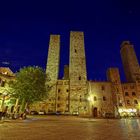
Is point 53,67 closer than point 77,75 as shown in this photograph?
No

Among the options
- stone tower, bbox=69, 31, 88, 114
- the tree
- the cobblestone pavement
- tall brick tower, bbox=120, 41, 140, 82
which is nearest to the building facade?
stone tower, bbox=69, 31, 88, 114

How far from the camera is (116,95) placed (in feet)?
165

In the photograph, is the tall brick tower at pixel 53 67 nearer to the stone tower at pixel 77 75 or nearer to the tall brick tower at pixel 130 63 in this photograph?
the stone tower at pixel 77 75

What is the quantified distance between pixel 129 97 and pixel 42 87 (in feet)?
117

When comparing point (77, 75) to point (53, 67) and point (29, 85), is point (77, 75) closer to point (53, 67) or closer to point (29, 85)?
point (53, 67)

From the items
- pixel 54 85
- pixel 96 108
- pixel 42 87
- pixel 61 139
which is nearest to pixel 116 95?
pixel 96 108

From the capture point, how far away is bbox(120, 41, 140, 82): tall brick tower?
62094 mm

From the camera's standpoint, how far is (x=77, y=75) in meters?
56.0

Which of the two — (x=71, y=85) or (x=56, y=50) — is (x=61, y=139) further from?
(x=56, y=50)

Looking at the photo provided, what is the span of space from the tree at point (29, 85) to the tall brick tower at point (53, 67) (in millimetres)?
24950

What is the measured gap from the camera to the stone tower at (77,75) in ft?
171

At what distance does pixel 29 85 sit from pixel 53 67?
33.3 meters

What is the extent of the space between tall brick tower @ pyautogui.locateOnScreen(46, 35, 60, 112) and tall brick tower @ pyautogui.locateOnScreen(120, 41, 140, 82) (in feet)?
107

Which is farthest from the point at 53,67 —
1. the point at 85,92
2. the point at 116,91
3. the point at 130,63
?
the point at 130,63
